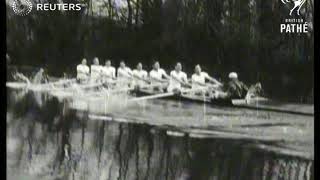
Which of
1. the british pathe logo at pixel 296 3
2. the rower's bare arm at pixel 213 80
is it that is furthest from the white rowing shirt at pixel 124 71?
the british pathe logo at pixel 296 3

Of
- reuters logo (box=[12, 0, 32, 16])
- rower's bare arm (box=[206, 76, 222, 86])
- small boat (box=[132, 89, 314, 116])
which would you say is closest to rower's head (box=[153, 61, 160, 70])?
small boat (box=[132, 89, 314, 116])

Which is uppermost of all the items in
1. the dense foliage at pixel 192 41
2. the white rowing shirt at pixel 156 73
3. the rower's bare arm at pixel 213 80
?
the dense foliage at pixel 192 41

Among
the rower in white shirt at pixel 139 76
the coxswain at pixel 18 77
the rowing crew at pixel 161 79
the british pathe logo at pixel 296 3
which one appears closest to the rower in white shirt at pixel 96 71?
the rowing crew at pixel 161 79

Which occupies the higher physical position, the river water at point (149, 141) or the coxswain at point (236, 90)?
the coxswain at point (236, 90)

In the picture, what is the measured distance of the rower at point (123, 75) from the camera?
1907 millimetres

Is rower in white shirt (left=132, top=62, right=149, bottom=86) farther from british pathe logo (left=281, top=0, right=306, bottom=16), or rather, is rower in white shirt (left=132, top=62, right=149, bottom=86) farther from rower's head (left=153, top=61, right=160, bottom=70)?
british pathe logo (left=281, top=0, right=306, bottom=16)

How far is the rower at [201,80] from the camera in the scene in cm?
190

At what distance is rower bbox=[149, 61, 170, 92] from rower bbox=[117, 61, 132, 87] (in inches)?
3.8

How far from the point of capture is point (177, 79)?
6.27ft

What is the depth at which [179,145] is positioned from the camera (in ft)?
6.24

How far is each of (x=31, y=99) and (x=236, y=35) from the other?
0.94 m

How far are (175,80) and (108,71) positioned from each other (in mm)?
Answer: 299

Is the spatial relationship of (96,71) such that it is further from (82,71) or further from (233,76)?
(233,76)

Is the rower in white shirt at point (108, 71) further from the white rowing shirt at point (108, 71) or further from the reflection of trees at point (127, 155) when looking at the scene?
the reflection of trees at point (127, 155)
